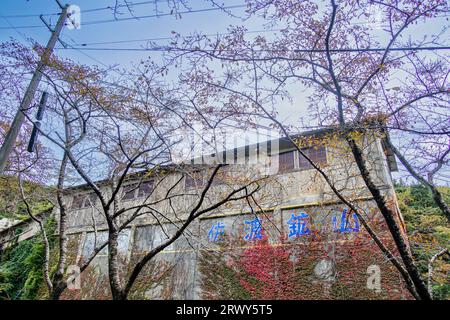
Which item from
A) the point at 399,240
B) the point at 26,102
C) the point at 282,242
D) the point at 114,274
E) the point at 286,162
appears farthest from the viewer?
the point at 286,162

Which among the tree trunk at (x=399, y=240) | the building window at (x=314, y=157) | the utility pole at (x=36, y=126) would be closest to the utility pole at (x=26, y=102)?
the utility pole at (x=36, y=126)

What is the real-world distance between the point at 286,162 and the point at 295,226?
7.98 feet

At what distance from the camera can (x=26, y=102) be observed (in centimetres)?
549

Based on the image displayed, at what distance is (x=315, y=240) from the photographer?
8945 mm

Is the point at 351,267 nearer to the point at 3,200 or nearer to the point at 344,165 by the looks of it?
the point at 344,165

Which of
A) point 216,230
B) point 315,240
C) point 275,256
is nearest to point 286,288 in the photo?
point 275,256

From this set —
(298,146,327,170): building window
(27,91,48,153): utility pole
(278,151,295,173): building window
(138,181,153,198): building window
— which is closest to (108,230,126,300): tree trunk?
(27,91,48,153): utility pole

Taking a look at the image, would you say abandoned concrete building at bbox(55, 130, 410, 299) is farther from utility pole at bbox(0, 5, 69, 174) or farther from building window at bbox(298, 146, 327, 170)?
utility pole at bbox(0, 5, 69, 174)

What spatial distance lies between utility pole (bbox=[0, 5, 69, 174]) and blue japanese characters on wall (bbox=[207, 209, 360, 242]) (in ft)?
19.8

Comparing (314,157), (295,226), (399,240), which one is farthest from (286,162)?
(399,240)

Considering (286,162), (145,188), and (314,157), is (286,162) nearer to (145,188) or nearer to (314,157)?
(314,157)

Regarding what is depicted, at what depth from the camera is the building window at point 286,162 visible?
34.3 ft

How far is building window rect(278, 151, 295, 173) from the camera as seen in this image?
10453 mm

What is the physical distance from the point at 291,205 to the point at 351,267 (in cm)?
257
